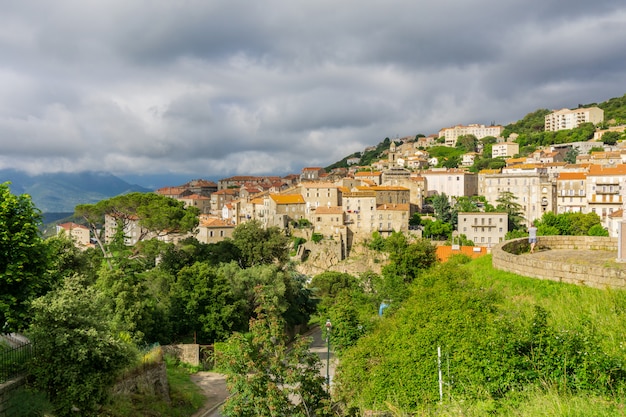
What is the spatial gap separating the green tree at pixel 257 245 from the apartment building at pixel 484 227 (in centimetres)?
3165

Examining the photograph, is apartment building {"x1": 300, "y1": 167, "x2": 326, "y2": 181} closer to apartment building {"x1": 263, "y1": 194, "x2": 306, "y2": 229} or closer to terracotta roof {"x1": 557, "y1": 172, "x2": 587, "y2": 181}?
apartment building {"x1": 263, "y1": 194, "x2": 306, "y2": 229}

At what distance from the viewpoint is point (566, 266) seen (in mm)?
10766

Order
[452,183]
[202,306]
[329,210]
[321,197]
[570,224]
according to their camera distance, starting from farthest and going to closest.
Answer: [452,183], [321,197], [329,210], [570,224], [202,306]

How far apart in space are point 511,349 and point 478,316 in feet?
8.08

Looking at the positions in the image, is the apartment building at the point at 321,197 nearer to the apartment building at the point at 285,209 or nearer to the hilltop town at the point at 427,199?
the hilltop town at the point at 427,199

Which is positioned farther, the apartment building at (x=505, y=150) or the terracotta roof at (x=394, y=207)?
the apartment building at (x=505, y=150)

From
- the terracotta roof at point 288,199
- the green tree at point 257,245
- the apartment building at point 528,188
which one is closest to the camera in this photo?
the green tree at point 257,245

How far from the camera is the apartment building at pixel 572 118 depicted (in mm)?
134750

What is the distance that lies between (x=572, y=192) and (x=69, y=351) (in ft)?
239

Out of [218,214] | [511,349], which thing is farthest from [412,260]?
[218,214]

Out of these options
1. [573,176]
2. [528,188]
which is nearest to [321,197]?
[528,188]

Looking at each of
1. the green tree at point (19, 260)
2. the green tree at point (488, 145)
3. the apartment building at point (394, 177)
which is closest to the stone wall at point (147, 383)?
the green tree at point (19, 260)

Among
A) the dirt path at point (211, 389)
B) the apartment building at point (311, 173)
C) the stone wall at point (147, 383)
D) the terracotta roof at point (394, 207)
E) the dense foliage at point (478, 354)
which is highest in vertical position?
the apartment building at point (311, 173)

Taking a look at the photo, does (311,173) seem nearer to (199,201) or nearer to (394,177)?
(199,201)
